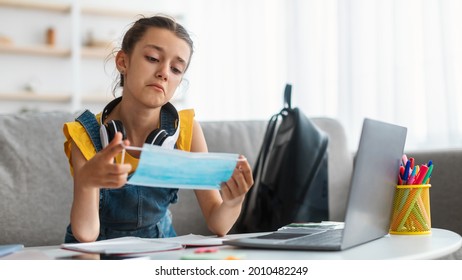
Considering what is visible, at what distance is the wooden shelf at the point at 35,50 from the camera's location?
4137 mm

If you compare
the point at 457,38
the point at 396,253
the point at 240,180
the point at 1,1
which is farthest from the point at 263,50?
the point at 396,253

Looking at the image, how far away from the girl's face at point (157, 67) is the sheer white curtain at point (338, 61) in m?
1.68

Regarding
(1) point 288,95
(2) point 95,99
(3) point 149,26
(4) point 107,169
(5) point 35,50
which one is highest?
(5) point 35,50

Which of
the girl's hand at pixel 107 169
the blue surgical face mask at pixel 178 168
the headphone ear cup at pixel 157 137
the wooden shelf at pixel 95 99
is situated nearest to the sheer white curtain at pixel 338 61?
the wooden shelf at pixel 95 99

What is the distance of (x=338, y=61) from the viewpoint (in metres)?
3.14

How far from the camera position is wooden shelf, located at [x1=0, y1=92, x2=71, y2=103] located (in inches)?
163

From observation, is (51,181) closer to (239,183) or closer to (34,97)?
(239,183)

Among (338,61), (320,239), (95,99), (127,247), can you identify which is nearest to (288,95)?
(320,239)

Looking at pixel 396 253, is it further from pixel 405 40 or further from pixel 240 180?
pixel 405 40

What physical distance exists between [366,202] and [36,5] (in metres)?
3.89

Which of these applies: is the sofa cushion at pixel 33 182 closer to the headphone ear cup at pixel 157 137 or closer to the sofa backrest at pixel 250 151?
the sofa backrest at pixel 250 151

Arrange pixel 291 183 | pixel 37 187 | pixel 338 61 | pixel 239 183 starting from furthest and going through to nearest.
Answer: pixel 338 61 < pixel 291 183 < pixel 37 187 < pixel 239 183

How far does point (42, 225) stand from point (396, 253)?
1.04 metres
